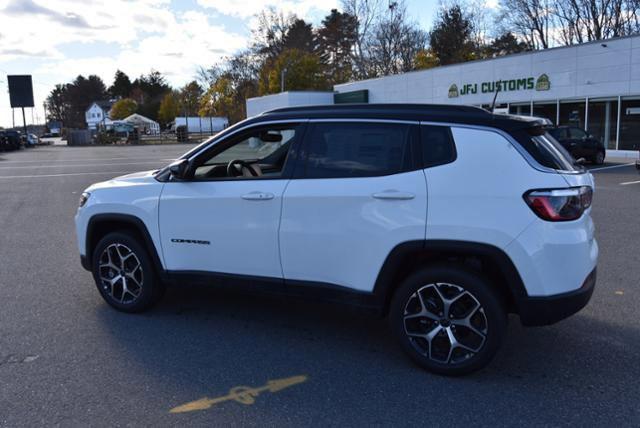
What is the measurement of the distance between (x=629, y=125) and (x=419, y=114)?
24.4 meters

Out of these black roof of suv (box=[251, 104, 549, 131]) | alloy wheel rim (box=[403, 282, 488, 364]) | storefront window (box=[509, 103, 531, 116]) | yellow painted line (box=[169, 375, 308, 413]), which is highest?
storefront window (box=[509, 103, 531, 116])

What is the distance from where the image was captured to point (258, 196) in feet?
13.9

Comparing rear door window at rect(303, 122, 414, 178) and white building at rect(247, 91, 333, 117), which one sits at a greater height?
white building at rect(247, 91, 333, 117)

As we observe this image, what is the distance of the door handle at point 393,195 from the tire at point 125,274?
2.32 metres

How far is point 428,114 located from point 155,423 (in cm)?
268

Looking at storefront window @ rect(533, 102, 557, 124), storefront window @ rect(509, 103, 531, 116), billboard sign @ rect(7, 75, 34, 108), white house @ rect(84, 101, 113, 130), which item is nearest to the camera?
storefront window @ rect(533, 102, 557, 124)

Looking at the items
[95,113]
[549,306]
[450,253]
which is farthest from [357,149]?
[95,113]

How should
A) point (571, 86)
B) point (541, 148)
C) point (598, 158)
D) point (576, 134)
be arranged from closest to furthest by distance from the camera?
1. point (541, 148)
2. point (576, 134)
3. point (598, 158)
4. point (571, 86)

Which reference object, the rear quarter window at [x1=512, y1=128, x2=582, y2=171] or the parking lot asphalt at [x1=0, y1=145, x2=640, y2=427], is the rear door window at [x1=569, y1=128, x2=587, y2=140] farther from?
the rear quarter window at [x1=512, y1=128, x2=582, y2=171]

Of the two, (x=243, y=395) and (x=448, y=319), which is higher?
(x=448, y=319)

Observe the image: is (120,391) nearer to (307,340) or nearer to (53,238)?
(307,340)

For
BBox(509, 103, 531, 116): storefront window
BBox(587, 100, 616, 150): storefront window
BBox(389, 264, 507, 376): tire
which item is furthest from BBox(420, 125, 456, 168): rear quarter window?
BBox(509, 103, 531, 116): storefront window

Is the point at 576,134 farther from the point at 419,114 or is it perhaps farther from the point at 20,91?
the point at 20,91

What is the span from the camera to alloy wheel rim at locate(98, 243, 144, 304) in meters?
5.03
